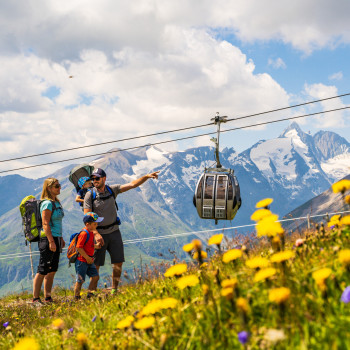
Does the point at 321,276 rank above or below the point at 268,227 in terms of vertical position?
below

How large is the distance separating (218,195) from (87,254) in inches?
241


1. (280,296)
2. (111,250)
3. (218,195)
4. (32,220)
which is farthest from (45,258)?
(280,296)

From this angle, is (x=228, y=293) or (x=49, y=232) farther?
(x=49, y=232)

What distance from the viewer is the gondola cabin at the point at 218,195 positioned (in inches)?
484

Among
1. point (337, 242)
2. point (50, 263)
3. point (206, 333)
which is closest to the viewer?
point (206, 333)

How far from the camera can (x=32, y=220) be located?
7832 mm

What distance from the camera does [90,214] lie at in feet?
22.8

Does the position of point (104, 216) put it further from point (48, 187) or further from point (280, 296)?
point (280, 296)

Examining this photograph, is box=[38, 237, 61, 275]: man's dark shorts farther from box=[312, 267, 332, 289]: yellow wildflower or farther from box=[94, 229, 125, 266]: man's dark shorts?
box=[312, 267, 332, 289]: yellow wildflower

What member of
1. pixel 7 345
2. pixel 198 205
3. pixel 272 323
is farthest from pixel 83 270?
pixel 198 205

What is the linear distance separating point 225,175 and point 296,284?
10.6 meters

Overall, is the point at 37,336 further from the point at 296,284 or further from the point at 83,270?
the point at 83,270

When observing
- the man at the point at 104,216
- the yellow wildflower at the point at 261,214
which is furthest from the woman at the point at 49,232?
the yellow wildflower at the point at 261,214

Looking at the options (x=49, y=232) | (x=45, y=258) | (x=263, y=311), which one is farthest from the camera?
A: (x=45, y=258)
